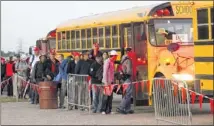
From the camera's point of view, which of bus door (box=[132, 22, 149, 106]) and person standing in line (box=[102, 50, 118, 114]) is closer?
person standing in line (box=[102, 50, 118, 114])

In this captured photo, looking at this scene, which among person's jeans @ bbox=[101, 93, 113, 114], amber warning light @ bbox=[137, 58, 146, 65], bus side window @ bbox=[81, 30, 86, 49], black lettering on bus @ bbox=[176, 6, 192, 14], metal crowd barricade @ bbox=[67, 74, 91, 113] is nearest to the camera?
person's jeans @ bbox=[101, 93, 113, 114]

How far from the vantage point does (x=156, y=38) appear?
1559 centimetres

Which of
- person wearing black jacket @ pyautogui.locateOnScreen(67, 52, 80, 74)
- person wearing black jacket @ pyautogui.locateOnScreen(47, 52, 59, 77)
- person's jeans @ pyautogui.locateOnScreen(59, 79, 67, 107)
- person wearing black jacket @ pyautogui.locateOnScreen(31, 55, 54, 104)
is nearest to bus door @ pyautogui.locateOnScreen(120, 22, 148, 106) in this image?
person wearing black jacket @ pyautogui.locateOnScreen(67, 52, 80, 74)

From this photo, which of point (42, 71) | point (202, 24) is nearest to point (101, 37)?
point (42, 71)

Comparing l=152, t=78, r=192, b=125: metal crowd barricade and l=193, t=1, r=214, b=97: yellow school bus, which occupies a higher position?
l=193, t=1, r=214, b=97: yellow school bus

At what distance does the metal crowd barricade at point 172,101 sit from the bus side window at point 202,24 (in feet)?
4.62

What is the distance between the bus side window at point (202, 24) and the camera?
12445 millimetres

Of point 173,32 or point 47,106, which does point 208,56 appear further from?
point 47,106

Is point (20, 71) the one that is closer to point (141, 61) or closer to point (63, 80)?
point (63, 80)

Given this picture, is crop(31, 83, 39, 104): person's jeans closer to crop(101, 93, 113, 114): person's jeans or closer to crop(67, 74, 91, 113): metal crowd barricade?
crop(67, 74, 91, 113): metal crowd barricade

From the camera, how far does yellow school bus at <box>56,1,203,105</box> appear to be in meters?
14.6

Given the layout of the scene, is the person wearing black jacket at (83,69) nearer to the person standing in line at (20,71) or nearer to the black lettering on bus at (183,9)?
the black lettering on bus at (183,9)

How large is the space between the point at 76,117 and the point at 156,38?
325 cm

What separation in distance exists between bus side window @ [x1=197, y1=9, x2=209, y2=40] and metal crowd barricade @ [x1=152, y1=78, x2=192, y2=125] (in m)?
1.41
